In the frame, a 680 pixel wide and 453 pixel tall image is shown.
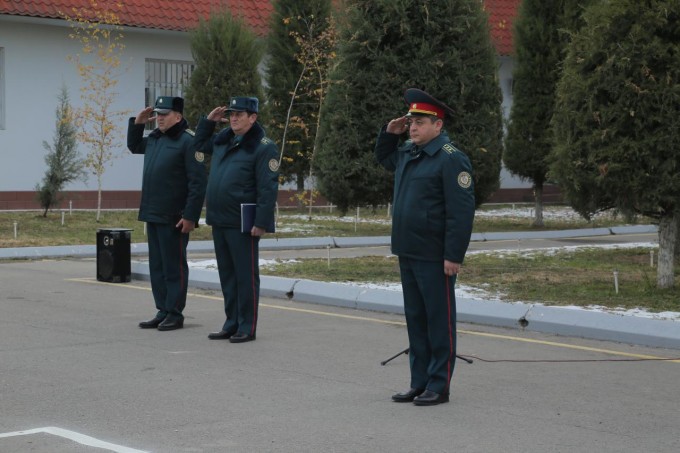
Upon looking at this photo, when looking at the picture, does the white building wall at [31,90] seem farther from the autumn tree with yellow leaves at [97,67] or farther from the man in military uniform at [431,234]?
the man in military uniform at [431,234]

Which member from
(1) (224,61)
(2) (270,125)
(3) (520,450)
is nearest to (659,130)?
(3) (520,450)

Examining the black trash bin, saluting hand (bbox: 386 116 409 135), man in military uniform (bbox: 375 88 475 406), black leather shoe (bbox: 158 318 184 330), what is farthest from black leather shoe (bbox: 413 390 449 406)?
the black trash bin

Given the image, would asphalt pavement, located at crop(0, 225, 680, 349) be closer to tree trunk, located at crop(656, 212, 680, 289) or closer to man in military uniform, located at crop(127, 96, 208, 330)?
tree trunk, located at crop(656, 212, 680, 289)

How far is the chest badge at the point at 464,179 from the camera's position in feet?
26.0

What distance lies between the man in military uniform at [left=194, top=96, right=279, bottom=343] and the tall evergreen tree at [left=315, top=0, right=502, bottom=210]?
24.4ft

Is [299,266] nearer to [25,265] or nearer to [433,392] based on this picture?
[25,265]

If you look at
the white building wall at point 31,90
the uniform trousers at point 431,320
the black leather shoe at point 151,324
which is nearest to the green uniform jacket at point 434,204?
the uniform trousers at point 431,320

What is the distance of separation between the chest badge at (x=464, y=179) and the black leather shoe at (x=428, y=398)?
4.62 feet

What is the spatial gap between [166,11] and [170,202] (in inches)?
761

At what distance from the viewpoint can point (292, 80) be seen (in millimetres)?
30719

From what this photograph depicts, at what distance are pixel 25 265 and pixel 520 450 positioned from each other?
1267 cm

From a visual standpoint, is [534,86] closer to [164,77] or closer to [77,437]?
[164,77]

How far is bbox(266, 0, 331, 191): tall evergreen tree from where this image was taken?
3023cm

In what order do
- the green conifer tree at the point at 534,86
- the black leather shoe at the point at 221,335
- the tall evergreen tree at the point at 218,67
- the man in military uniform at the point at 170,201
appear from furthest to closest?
the green conifer tree at the point at 534,86, the tall evergreen tree at the point at 218,67, the man in military uniform at the point at 170,201, the black leather shoe at the point at 221,335
